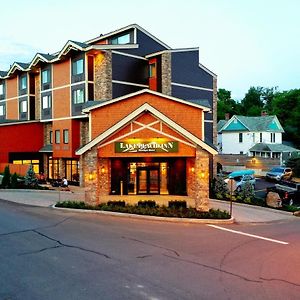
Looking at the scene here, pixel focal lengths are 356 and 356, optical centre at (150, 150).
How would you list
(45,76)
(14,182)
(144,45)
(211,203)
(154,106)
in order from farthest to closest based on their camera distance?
(45,76) < (144,45) < (14,182) < (211,203) < (154,106)

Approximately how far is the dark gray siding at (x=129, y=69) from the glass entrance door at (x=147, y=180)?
10.8 m

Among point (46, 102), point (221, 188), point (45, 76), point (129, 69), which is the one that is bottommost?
point (221, 188)

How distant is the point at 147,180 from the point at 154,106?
19.4 feet

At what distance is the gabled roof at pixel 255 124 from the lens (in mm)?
57500

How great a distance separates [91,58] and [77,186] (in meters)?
12.3

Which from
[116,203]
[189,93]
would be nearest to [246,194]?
[116,203]

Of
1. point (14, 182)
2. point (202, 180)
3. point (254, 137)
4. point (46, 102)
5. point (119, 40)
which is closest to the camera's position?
point (202, 180)

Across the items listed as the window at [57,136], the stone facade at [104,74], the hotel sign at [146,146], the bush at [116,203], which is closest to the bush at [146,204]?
the bush at [116,203]

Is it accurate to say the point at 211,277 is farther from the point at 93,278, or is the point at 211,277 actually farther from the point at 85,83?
the point at 85,83

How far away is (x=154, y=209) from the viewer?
20.8m

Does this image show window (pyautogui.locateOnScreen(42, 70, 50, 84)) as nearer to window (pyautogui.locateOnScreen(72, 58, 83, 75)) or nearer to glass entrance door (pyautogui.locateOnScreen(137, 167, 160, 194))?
window (pyautogui.locateOnScreen(72, 58, 83, 75))

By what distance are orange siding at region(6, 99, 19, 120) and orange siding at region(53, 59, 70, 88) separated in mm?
9021

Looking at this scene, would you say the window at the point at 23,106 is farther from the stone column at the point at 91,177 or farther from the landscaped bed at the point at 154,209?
the landscaped bed at the point at 154,209

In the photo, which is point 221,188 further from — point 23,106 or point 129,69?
point 23,106
